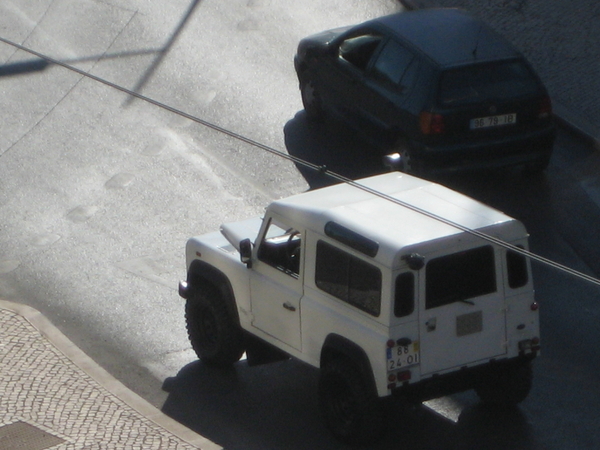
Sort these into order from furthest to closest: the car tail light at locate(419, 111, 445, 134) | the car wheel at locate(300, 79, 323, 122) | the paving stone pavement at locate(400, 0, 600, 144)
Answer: the paving stone pavement at locate(400, 0, 600, 144) < the car wheel at locate(300, 79, 323, 122) < the car tail light at locate(419, 111, 445, 134)

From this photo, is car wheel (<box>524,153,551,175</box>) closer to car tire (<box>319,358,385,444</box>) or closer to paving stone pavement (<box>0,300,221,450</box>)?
car tire (<box>319,358,385,444</box>)

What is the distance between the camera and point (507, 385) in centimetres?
897

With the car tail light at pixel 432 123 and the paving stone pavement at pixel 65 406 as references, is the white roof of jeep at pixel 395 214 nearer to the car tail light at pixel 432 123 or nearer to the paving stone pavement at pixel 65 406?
the paving stone pavement at pixel 65 406

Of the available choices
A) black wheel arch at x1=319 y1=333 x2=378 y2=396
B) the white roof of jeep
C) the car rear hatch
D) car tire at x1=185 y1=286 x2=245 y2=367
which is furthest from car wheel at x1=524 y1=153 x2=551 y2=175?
black wheel arch at x1=319 y1=333 x2=378 y2=396

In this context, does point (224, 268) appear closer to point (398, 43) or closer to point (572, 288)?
point (572, 288)

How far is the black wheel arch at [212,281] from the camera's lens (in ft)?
31.9

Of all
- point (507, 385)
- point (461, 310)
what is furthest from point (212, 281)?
point (507, 385)

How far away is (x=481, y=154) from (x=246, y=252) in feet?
15.5

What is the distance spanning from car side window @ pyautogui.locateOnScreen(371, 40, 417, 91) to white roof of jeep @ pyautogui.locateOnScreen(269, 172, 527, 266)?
414cm

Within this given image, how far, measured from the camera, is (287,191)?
539 inches

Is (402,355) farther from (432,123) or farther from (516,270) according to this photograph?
(432,123)

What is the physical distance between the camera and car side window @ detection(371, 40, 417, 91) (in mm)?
13266

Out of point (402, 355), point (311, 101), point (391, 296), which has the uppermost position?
point (391, 296)

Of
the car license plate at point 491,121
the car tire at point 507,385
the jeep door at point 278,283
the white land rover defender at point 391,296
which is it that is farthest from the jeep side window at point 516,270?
the car license plate at point 491,121
